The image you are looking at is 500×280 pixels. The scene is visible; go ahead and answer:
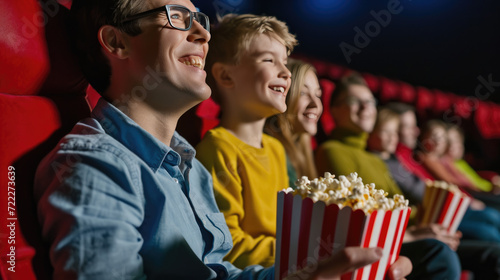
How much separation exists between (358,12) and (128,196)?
3.54 metres

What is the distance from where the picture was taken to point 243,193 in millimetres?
1013

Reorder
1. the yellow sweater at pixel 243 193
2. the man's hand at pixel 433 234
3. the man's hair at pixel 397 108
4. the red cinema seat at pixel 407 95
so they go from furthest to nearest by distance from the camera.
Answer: the red cinema seat at pixel 407 95 → the man's hair at pixel 397 108 → the man's hand at pixel 433 234 → the yellow sweater at pixel 243 193

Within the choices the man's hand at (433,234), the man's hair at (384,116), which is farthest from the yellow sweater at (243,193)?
the man's hair at (384,116)

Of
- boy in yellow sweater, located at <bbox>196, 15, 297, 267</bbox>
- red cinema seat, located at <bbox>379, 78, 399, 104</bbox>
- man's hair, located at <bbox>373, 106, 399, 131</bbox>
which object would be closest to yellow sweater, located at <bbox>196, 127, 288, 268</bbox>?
boy in yellow sweater, located at <bbox>196, 15, 297, 267</bbox>

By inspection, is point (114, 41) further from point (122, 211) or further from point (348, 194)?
point (348, 194)

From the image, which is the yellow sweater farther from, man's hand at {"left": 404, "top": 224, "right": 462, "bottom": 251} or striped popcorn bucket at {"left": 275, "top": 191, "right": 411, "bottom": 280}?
man's hand at {"left": 404, "top": 224, "right": 462, "bottom": 251}

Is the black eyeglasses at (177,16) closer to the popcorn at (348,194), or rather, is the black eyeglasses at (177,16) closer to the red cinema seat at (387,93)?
the popcorn at (348,194)

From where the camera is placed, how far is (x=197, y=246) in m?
0.79

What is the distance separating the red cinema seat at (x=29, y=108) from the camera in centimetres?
66

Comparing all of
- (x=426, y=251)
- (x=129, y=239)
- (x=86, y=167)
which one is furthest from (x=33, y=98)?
(x=426, y=251)

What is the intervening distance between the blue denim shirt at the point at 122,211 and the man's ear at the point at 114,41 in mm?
93

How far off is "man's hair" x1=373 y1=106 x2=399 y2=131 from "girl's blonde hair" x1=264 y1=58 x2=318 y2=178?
554mm

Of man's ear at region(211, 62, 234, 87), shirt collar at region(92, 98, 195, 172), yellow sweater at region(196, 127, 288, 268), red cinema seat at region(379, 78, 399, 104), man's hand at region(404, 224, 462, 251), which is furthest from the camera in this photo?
red cinema seat at region(379, 78, 399, 104)

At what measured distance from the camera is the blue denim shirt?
616 mm
